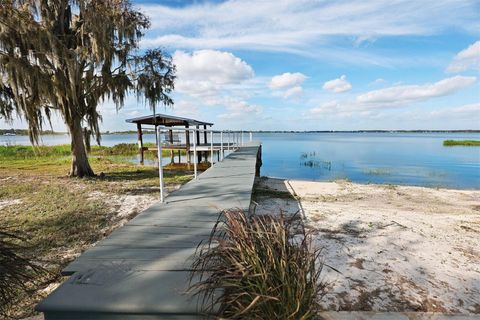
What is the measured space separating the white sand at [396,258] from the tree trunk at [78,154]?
746cm

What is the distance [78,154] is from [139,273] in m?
9.79

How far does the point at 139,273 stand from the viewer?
2129 mm

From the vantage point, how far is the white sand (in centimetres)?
260

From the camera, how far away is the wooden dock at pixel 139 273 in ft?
5.70

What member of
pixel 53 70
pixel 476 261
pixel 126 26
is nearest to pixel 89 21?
pixel 126 26

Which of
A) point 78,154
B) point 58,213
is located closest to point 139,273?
point 58,213

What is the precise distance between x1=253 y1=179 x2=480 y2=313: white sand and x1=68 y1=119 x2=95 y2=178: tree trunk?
7.46 m

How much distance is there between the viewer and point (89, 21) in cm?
841

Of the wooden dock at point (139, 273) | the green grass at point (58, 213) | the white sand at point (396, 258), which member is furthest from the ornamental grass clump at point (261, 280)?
the green grass at point (58, 213)

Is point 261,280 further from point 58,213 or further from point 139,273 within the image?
point 58,213

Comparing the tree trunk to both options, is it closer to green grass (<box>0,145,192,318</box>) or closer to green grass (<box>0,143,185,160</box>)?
green grass (<box>0,145,192,318</box>)

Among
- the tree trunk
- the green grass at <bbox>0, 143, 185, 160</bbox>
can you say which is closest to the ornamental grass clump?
the tree trunk

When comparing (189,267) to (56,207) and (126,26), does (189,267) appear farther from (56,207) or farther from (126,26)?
(126,26)

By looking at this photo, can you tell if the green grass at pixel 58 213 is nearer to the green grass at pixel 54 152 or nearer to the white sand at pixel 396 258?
the white sand at pixel 396 258
